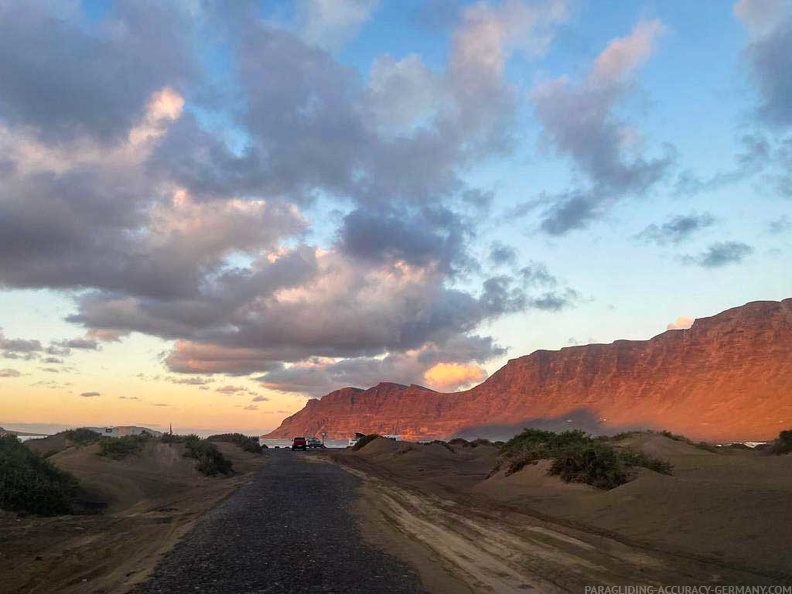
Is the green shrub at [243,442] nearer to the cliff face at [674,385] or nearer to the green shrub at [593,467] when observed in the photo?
the green shrub at [593,467]

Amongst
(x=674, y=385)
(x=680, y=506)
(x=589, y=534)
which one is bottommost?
(x=589, y=534)

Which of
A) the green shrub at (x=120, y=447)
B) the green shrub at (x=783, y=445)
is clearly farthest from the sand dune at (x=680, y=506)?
the green shrub at (x=120, y=447)

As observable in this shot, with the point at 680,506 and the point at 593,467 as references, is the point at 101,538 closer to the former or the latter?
the point at 680,506

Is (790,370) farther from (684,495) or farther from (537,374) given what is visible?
(684,495)

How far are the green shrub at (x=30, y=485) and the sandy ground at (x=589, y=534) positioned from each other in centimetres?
1042

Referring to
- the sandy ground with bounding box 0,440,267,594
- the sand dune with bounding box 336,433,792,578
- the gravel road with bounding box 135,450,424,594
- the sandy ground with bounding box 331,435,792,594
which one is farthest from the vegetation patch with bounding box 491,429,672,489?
the sandy ground with bounding box 0,440,267,594

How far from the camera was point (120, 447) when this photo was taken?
117 feet

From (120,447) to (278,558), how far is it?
2976cm

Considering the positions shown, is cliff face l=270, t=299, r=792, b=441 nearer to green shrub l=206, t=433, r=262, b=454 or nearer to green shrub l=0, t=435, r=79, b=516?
green shrub l=206, t=433, r=262, b=454

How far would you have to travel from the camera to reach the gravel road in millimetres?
8688

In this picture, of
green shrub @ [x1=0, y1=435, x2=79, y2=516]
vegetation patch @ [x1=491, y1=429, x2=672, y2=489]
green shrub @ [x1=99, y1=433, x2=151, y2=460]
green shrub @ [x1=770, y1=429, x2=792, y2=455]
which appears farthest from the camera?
green shrub @ [x1=770, y1=429, x2=792, y2=455]

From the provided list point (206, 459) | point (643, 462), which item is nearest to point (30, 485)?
point (206, 459)

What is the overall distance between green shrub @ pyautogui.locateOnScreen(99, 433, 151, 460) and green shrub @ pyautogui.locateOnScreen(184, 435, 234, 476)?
3.44m

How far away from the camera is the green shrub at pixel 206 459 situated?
125ft
